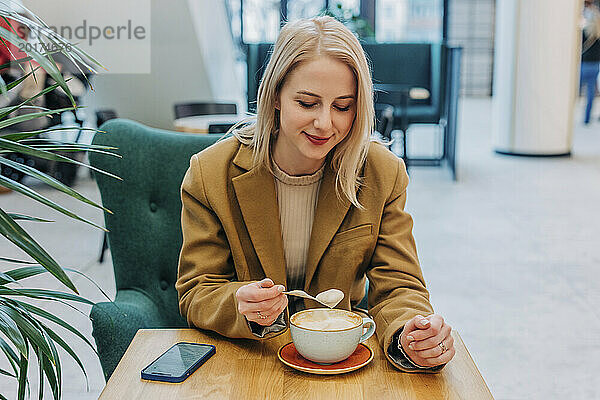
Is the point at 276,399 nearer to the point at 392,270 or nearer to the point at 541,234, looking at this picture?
the point at 392,270

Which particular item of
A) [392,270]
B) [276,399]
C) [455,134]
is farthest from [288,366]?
[455,134]

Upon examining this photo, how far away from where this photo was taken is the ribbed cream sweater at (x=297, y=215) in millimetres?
1634

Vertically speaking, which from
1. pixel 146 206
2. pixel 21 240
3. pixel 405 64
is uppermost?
pixel 405 64

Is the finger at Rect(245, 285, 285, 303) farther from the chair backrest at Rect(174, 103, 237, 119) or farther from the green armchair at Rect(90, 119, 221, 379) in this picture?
the chair backrest at Rect(174, 103, 237, 119)

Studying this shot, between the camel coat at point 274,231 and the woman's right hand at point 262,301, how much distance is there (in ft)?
0.87

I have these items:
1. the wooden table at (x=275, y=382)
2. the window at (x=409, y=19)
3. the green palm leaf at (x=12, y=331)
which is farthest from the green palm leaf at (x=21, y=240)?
the window at (x=409, y=19)

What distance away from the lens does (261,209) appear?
61.0 inches

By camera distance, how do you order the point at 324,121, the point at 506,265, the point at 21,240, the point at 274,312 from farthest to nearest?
the point at 506,265
the point at 324,121
the point at 274,312
the point at 21,240

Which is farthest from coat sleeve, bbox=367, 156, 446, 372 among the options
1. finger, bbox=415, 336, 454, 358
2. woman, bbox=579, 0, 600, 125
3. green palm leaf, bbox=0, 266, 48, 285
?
woman, bbox=579, 0, 600, 125

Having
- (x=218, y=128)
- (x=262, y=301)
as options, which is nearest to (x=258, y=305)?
(x=262, y=301)

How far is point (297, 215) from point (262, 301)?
17.4 inches

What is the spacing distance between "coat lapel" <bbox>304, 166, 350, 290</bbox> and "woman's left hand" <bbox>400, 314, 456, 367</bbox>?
0.36m

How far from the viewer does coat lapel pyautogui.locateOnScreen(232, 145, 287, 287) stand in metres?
1.54

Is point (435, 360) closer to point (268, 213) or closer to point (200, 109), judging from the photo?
point (268, 213)
